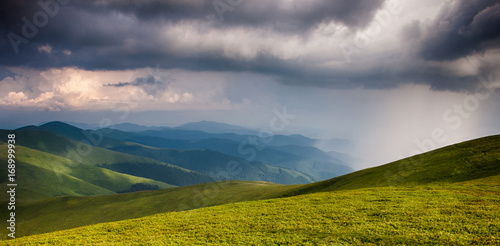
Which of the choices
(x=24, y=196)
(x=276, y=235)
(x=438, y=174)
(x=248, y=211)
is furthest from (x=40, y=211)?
(x=438, y=174)

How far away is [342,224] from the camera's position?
23.8 metres

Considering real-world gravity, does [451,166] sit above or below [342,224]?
above

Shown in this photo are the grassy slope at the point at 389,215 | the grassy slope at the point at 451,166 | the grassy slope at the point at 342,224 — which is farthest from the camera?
the grassy slope at the point at 451,166

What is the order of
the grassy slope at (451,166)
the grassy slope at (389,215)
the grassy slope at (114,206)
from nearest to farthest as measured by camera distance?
the grassy slope at (389,215) < the grassy slope at (451,166) < the grassy slope at (114,206)

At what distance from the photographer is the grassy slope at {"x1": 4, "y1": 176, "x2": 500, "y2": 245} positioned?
20062 millimetres

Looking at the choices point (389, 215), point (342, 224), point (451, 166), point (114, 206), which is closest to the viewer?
point (342, 224)

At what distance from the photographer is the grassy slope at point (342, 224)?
20.1 metres

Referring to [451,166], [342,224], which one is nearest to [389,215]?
[342,224]

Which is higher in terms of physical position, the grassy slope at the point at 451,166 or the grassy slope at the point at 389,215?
the grassy slope at the point at 451,166

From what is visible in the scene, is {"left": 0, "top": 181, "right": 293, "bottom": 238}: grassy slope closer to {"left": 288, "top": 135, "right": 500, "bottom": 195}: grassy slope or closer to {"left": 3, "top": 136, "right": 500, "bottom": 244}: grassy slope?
{"left": 288, "top": 135, "right": 500, "bottom": 195}: grassy slope

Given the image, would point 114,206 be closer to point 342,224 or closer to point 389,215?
point 342,224

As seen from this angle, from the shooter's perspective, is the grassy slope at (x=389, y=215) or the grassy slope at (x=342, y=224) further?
the grassy slope at (x=389, y=215)

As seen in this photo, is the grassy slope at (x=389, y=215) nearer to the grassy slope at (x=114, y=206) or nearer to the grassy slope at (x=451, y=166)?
the grassy slope at (x=451, y=166)

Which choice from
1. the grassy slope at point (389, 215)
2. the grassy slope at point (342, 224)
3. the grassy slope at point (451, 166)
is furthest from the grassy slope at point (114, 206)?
the grassy slope at point (342, 224)
